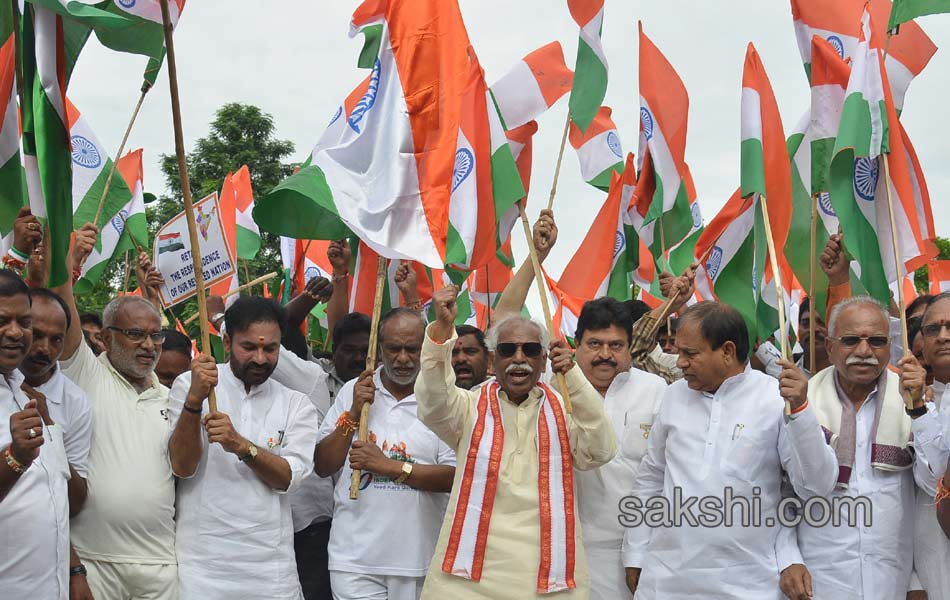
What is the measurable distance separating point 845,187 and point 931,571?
1963 mm

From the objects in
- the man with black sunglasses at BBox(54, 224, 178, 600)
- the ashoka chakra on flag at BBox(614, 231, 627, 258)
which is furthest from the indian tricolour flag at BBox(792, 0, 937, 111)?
the man with black sunglasses at BBox(54, 224, 178, 600)

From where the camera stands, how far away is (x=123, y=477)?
5406 mm

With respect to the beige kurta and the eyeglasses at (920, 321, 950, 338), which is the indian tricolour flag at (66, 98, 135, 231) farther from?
the eyeglasses at (920, 321, 950, 338)

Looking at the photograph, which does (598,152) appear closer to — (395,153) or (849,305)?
(395,153)

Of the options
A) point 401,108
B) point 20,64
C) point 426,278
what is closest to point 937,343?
point 401,108

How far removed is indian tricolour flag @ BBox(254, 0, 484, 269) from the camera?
19.9 feet

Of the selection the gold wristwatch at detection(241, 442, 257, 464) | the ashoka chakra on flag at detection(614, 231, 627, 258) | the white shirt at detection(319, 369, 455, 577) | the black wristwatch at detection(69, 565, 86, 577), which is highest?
the ashoka chakra on flag at detection(614, 231, 627, 258)

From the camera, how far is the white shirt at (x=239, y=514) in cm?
532

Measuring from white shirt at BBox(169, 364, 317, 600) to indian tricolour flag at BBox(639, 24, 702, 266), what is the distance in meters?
3.16

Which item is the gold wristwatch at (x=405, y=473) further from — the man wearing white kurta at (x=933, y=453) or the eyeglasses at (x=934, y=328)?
the eyeglasses at (x=934, y=328)

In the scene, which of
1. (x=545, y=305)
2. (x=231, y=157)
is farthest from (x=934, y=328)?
(x=231, y=157)

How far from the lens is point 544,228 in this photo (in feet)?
19.6

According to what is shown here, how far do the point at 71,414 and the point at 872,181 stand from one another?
4.17m

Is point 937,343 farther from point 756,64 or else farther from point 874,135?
point 756,64
